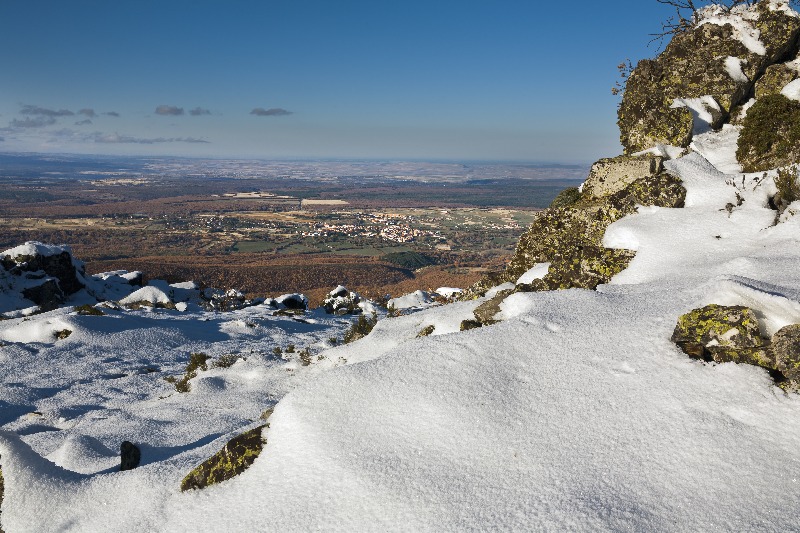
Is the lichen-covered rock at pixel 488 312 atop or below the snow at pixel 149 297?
atop

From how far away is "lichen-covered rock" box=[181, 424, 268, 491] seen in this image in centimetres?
598

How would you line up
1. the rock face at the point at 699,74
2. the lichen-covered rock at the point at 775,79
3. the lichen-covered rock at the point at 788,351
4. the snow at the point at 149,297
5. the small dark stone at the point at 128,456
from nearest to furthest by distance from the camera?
1. the lichen-covered rock at the point at 788,351
2. the small dark stone at the point at 128,456
3. the lichen-covered rock at the point at 775,79
4. the rock face at the point at 699,74
5. the snow at the point at 149,297

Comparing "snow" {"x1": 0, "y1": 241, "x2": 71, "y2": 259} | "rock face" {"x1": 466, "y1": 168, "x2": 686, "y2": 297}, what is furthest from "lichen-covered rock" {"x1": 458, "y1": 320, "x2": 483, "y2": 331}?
"snow" {"x1": 0, "y1": 241, "x2": 71, "y2": 259}

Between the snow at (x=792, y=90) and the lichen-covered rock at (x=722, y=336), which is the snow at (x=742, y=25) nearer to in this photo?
the snow at (x=792, y=90)

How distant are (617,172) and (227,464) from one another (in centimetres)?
1313

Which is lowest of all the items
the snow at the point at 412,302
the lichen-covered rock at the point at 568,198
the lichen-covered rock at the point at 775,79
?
the snow at the point at 412,302

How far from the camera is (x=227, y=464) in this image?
19.8ft

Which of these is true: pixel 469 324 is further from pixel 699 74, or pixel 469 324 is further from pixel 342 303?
pixel 342 303

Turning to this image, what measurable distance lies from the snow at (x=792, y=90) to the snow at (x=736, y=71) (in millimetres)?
1827

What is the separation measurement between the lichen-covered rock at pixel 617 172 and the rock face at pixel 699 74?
1971 mm

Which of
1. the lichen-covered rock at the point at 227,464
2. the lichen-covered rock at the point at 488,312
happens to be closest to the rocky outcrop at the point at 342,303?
the lichen-covered rock at the point at 488,312

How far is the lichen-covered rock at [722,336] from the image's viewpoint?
19.9 feet

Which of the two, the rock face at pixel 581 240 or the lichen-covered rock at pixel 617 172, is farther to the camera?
the lichen-covered rock at pixel 617 172

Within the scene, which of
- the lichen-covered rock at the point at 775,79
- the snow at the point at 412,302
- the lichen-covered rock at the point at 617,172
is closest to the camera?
the lichen-covered rock at the point at 617,172
